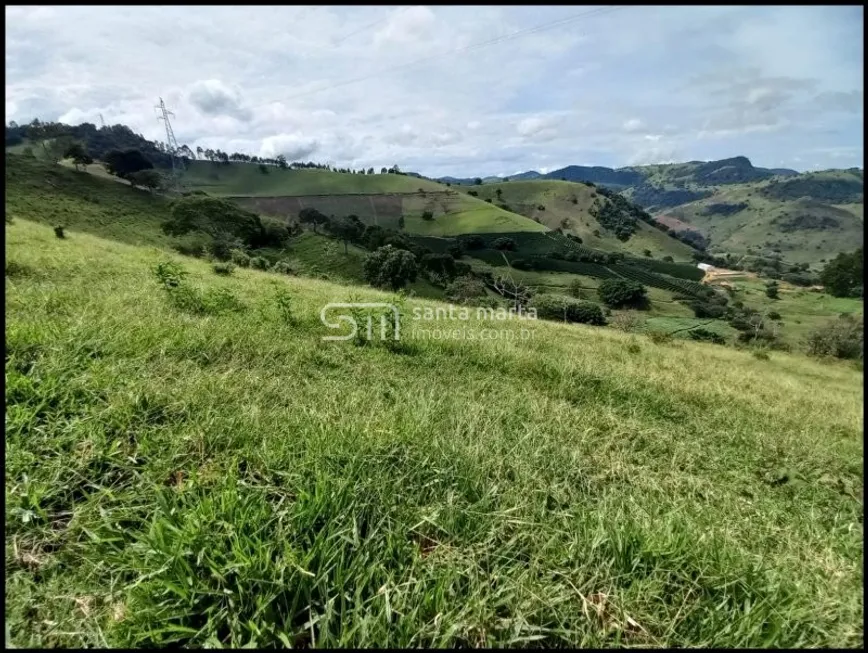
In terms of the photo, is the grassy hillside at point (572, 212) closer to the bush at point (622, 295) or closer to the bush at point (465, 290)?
the bush at point (622, 295)

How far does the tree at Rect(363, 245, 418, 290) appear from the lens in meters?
52.2

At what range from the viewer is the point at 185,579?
1932 mm

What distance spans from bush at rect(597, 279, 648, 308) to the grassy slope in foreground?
60584 mm

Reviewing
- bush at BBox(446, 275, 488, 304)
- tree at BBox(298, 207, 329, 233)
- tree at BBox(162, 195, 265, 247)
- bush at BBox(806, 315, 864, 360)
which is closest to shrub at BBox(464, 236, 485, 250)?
tree at BBox(298, 207, 329, 233)

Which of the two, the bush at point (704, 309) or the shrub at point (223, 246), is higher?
the shrub at point (223, 246)

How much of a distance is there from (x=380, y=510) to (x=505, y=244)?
9725cm

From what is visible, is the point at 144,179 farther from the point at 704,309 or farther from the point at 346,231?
the point at 704,309

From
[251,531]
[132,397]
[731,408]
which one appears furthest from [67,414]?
[731,408]

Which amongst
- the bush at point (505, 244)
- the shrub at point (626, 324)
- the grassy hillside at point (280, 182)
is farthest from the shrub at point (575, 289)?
the grassy hillside at point (280, 182)

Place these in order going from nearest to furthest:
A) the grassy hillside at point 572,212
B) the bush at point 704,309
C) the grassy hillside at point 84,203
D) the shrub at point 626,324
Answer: the shrub at point 626,324
the grassy hillside at point 84,203
the bush at point 704,309
the grassy hillside at point 572,212

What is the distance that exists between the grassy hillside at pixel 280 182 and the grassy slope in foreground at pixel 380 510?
12783 cm

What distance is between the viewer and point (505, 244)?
96.2 m

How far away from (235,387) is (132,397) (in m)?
0.87

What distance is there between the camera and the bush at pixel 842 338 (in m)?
1.79
